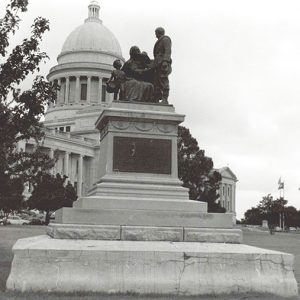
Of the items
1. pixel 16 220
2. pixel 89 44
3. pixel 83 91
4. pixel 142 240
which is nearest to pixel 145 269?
pixel 142 240

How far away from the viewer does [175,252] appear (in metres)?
9.69

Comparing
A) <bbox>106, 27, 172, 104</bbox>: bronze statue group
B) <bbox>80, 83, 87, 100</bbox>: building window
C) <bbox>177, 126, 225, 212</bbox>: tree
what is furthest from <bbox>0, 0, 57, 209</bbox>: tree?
<bbox>80, 83, 87, 100</bbox>: building window

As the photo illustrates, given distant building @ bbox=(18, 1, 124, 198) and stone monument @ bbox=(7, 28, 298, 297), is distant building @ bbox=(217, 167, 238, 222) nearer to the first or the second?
distant building @ bbox=(18, 1, 124, 198)

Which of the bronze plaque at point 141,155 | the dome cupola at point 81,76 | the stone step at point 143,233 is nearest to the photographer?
the stone step at point 143,233

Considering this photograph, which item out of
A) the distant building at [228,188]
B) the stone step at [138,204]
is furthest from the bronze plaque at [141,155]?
the distant building at [228,188]

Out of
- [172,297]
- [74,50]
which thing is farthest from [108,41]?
[172,297]

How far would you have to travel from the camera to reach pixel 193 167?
4278 centimetres

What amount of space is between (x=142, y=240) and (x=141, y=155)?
7.06 feet

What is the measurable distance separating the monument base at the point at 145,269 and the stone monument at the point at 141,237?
0.02 meters

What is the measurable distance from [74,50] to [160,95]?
10329cm

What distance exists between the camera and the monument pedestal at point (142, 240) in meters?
9.37

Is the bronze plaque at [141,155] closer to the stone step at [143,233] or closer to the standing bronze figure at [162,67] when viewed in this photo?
the standing bronze figure at [162,67]

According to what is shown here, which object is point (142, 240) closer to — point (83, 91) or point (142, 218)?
point (142, 218)

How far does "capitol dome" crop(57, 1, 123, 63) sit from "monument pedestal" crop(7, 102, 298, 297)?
10078 centimetres
